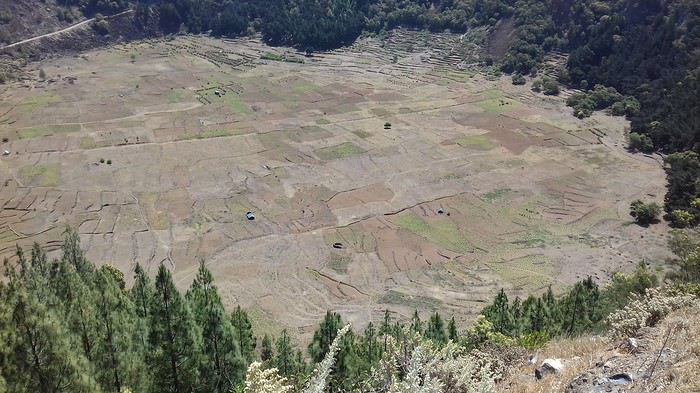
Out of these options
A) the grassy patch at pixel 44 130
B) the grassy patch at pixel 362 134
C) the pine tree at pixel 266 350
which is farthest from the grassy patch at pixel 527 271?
the grassy patch at pixel 44 130

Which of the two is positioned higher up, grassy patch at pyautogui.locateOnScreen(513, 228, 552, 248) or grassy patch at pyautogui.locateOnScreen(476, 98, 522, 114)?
grassy patch at pyautogui.locateOnScreen(476, 98, 522, 114)

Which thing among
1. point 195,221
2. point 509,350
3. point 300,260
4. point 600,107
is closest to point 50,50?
point 195,221

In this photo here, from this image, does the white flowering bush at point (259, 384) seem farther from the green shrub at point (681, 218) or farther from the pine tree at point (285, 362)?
the green shrub at point (681, 218)

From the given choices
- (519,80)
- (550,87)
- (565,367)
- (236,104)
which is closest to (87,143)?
(236,104)

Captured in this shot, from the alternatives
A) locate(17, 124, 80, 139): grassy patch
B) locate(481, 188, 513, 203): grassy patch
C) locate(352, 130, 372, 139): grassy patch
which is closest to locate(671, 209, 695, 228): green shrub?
locate(481, 188, 513, 203): grassy patch

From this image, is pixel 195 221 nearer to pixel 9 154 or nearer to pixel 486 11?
pixel 9 154

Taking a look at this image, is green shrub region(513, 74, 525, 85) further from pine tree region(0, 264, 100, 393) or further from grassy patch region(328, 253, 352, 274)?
pine tree region(0, 264, 100, 393)
